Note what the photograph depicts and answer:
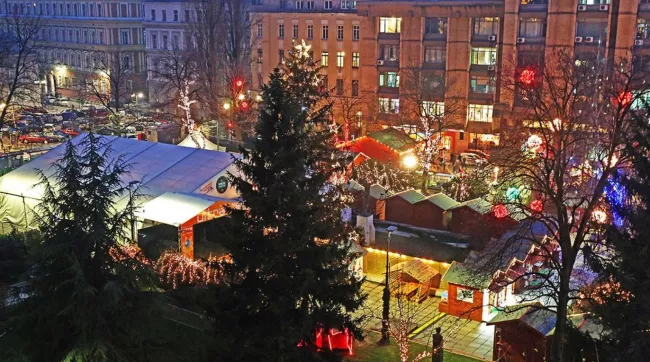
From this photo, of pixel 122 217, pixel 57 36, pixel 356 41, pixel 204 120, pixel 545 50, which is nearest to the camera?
pixel 122 217

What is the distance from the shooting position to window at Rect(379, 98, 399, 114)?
53125 millimetres

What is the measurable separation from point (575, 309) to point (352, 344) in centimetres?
725

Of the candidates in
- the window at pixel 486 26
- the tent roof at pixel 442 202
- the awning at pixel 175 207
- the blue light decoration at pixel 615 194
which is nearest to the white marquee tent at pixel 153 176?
the awning at pixel 175 207

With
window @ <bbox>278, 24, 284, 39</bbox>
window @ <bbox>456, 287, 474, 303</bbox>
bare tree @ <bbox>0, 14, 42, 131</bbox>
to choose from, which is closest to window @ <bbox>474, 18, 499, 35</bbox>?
window @ <bbox>278, 24, 284, 39</bbox>

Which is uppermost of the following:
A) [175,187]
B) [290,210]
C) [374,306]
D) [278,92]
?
[278,92]

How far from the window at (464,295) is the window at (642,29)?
29443 millimetres

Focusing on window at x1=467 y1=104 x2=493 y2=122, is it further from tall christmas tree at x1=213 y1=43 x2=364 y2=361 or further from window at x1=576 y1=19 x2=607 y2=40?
tall christmas tree at x1=213 y1=43 x2=364 y2=361

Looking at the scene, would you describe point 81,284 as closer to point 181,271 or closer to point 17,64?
point 181,271

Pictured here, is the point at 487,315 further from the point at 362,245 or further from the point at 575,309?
the point at 362,245

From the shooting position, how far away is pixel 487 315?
23.7 m

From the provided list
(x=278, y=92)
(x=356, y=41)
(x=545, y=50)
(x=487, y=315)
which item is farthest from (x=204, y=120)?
(x=278, y=92)

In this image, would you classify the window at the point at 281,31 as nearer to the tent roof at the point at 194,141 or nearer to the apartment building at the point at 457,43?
the apartment building at the point at 457,43

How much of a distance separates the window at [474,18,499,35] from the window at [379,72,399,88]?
706cm

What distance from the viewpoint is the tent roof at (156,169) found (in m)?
29.6
